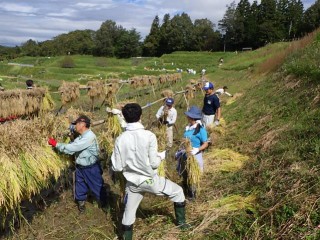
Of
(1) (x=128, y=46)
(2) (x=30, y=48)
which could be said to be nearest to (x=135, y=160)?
(1) (x=128, y=46)

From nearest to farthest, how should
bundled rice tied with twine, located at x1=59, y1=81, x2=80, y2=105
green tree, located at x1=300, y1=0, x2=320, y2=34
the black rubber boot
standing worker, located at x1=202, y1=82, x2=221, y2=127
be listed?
the black rubber boot, standing worker, located at x1=202, y1=82, x2=221, y2=127, bundled rice tied with twine, located at x1=59, y1=81, x2=80, y2=105, green tree, located at x1=300, y1=0, x2=320, y2=34

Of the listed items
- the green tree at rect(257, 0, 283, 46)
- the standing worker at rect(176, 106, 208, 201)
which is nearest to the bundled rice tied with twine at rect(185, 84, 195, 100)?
the standing worker at rect(176, 106, 208, 201)

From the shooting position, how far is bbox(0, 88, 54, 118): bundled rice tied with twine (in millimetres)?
8133

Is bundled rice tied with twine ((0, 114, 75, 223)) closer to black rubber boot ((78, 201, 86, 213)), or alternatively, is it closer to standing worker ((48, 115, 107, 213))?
standing worker ((48, 115, 107, 213))

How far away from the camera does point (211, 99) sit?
6969 millimetres

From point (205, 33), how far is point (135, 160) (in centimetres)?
5859

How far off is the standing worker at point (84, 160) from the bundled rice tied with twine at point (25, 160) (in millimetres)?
189

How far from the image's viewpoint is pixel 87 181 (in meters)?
4.68

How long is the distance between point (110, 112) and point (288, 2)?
186 feet

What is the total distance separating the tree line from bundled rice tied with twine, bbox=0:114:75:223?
138 ft

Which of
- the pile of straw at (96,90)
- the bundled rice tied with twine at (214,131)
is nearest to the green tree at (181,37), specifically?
the pile of straw at (96,90)

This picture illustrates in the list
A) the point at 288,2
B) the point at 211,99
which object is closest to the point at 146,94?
the point at 211,99

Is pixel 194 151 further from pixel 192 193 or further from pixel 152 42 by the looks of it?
pixel 152 42

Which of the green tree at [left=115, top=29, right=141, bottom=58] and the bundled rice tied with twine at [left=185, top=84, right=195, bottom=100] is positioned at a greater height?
the green tree at [left=115, top=29, right=141, bottom=58]
